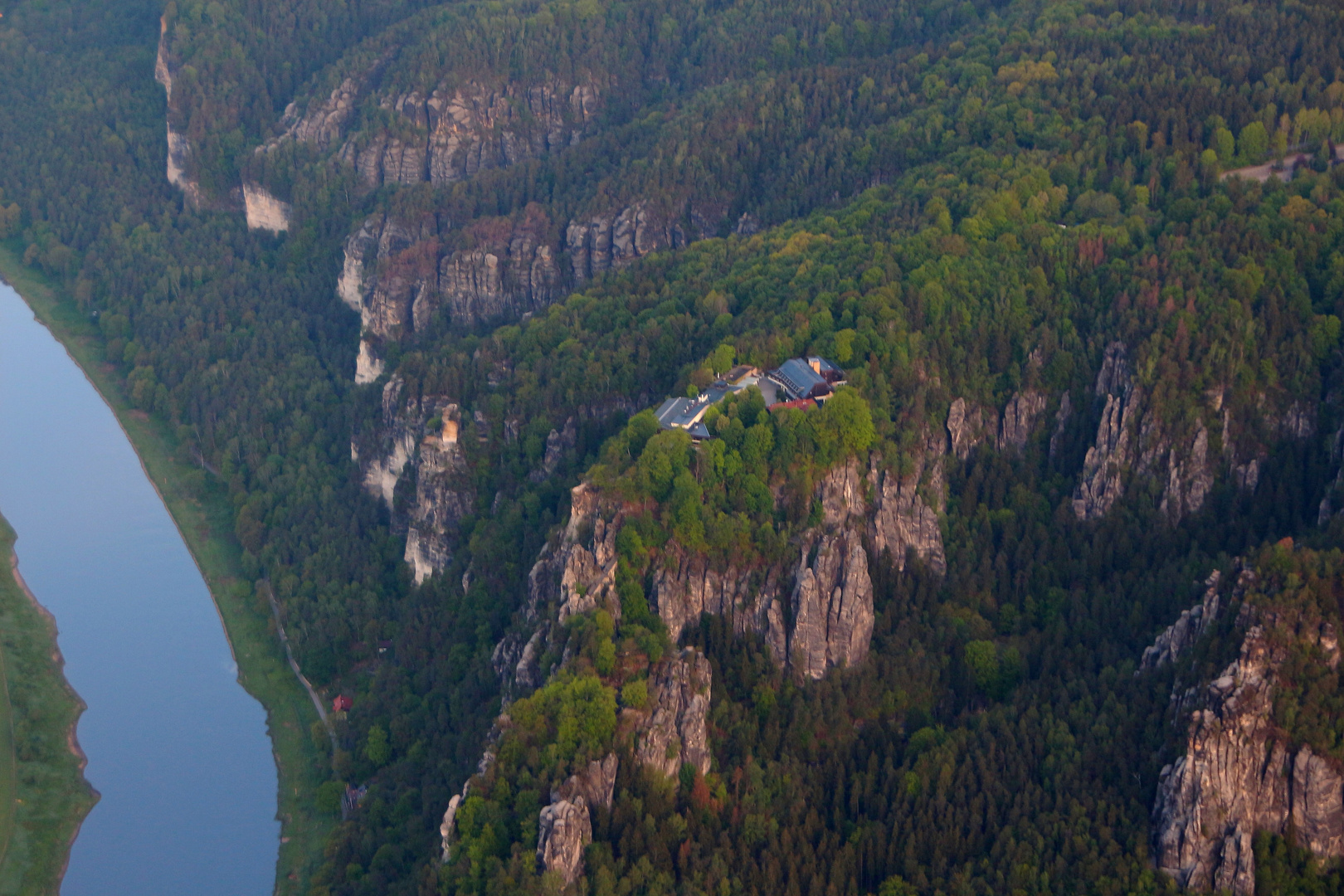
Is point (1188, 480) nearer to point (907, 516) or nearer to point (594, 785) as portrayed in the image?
point (907, 516)

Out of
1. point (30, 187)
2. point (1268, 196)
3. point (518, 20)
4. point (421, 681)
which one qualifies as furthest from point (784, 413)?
point (30, 187)

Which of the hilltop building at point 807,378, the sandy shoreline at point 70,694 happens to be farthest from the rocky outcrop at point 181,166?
the hilltop building at point 807,378

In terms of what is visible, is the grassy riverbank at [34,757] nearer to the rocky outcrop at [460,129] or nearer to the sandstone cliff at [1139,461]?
the sandstone cliff at [1139,461]

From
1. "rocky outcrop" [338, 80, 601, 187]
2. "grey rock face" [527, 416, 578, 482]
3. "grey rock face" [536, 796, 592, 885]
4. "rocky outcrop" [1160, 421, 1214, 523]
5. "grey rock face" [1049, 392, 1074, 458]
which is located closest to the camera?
"grey rock face" [536, 796, 592, 885]

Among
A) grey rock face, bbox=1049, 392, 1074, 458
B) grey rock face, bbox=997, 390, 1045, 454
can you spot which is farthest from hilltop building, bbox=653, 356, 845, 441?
grey rock face, bbox=1049, 392, 1074, 458

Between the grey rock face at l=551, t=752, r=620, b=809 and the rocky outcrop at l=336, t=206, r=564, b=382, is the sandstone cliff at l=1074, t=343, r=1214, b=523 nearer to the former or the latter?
the grey rock face at l=551, t=752, r=620, b=809

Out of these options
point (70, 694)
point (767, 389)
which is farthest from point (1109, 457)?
point (70, 694)
